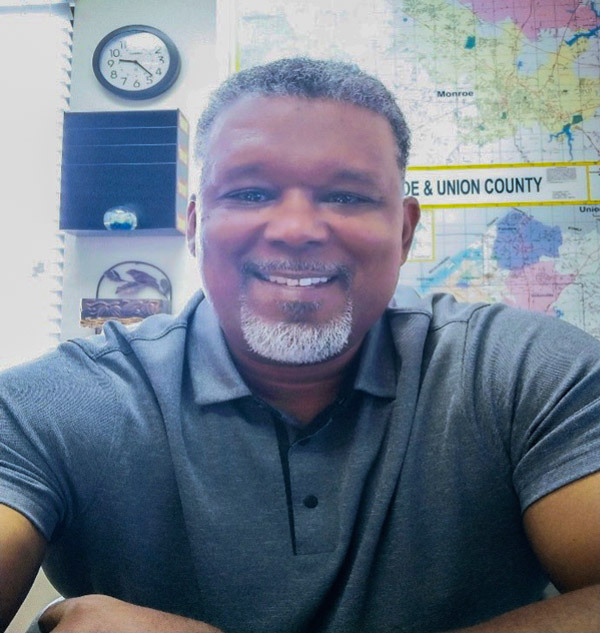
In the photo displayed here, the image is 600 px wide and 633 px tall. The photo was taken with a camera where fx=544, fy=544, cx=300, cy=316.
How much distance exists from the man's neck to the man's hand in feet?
0.99

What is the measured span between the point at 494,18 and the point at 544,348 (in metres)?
0.84

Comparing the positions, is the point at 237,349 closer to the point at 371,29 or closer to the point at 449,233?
the point at 449,233

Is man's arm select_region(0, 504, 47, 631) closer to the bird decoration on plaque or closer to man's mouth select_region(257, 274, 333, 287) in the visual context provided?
man's mouth select_region(257, 274, 333, 287)

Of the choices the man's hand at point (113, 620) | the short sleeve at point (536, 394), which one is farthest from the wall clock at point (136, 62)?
the man's hand at point (113, 620)

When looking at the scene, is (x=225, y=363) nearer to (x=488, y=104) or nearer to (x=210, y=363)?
(x=210, y=363)

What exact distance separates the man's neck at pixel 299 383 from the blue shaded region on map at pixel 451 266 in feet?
1.75

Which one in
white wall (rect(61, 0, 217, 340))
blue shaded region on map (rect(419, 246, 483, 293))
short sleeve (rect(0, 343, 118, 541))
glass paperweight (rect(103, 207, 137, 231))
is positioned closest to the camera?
short sleeve (rect(0, 343, 118, 541))

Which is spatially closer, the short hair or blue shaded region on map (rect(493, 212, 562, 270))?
the short hair

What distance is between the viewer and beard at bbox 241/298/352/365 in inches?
27.2

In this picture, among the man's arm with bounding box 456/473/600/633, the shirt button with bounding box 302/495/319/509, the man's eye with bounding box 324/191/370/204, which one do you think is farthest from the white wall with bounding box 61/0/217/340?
the man's arm with bounding box 456/473/600/633

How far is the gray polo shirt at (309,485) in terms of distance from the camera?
22.3 inches

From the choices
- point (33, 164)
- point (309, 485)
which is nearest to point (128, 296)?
point (33, 164)

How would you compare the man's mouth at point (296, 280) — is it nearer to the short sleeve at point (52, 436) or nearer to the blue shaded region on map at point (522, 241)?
the short sleeve at point (52, 436)

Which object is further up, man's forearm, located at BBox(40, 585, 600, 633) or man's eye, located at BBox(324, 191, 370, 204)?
man's eye, located at BBox(324, 191, 370, 204)
